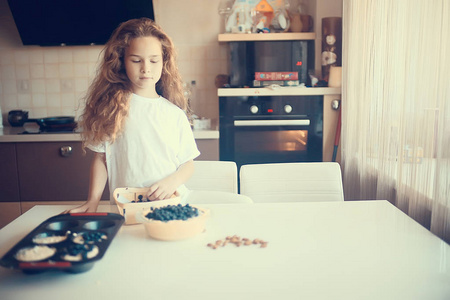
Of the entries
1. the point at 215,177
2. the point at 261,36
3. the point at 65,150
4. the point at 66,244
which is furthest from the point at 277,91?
the point at 66,244

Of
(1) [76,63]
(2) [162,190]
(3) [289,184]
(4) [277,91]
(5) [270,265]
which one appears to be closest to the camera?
(5) [270,265]

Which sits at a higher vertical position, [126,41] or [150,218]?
[126,41]

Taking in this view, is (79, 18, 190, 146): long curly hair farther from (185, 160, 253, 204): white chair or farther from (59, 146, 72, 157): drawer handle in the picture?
(59, 146, 72, 157): drawer handle

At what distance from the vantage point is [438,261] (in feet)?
3.27

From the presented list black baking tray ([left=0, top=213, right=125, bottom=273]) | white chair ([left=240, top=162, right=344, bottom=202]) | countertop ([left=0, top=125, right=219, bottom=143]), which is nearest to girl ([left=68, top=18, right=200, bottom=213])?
black baking tray ([left=0, top=213, right=125, bottom=273])

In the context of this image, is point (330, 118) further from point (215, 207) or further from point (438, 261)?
point (438, 261)

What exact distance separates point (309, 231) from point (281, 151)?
1.79 meters

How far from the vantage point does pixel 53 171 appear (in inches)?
116

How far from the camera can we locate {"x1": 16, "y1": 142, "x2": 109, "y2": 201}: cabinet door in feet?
9.56

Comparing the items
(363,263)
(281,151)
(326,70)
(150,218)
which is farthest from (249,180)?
(326,70)

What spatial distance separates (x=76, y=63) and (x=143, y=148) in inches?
85.7

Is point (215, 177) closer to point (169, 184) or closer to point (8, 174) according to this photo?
point (169, 184)

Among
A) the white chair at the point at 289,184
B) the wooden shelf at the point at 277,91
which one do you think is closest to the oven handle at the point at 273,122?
the wooden shelf at the point at 277,91

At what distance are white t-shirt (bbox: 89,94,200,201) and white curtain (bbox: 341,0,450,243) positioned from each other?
0.90 meters
